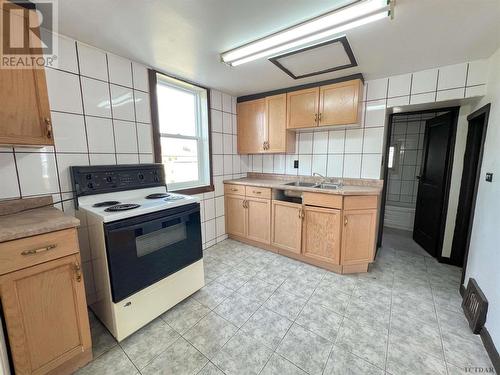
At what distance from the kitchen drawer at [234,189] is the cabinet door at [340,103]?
4.18ft

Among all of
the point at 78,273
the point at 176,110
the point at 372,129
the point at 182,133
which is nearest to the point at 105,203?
the point at 78,273

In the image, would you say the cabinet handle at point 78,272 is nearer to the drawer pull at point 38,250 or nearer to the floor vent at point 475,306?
the drawer pull at point 38,250

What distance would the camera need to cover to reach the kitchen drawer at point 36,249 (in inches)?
37.5

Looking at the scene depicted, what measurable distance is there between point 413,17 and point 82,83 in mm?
2341

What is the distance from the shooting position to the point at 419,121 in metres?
3.78

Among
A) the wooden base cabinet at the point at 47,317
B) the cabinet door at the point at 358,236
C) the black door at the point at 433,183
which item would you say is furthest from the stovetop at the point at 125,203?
the black door at the point at 433,183

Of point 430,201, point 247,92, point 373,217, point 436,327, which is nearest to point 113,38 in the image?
point 247,92

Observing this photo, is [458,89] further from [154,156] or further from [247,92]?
[154,156]

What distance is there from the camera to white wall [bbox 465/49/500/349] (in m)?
1.33

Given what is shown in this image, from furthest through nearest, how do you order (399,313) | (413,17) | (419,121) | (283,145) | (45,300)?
(419,121) < (283,145) < (399,313) < (413,17) < (45,300)

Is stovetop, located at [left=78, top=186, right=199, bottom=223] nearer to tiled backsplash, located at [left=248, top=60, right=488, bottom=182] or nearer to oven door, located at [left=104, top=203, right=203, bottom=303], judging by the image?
oven door, located at [left=104, top=203, right=203, bottom=303]

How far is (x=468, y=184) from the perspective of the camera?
2133 millimetres

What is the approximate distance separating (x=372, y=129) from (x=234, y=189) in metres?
1.84

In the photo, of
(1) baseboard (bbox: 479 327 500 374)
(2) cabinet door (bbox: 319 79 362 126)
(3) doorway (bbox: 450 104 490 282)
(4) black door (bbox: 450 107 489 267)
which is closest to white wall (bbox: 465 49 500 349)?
(1) baseboard (bbox: 479 327 500 374)
